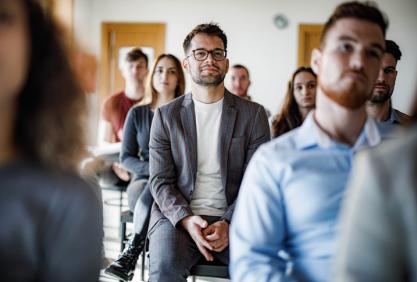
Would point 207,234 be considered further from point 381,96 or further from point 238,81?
point 238,81

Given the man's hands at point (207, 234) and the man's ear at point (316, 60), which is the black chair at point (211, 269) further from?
the man's ear at point (316, 60)

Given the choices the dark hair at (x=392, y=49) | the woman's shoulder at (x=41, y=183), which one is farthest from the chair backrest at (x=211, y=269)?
the dark hair at (x=392, y=49)

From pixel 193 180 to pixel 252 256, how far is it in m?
0.93

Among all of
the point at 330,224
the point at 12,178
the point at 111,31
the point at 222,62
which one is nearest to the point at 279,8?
the point at 111,31

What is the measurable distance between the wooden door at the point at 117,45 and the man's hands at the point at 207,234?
521cm

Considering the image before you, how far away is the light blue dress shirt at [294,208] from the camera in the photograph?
1.28 m

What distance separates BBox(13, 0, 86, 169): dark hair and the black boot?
1621 millimetres

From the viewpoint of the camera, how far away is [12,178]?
2.90 ft

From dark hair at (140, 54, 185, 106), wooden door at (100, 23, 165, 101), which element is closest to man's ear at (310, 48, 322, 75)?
dark hair at (140, 54, 185, 106)

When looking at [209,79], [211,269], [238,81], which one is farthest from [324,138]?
[238,81]

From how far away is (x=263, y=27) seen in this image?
21.4 ft

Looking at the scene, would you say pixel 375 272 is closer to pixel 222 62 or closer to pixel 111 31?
pixel 222 62

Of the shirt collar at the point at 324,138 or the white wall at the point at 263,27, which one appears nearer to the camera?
the shirt collar at the point at 324,138

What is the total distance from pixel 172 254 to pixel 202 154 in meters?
0.51
